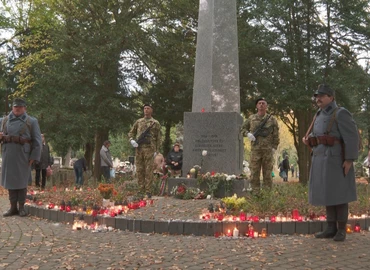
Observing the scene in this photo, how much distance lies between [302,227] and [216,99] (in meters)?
5.07

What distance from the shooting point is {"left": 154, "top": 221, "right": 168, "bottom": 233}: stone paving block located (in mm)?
6812

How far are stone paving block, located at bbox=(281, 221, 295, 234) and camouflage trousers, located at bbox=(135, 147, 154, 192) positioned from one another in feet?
14.6

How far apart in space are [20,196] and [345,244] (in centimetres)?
574

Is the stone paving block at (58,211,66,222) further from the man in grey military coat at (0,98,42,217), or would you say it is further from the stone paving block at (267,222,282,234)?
the stone paving block at (267,222,282,234)

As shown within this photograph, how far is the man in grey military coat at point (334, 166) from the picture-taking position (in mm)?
6125

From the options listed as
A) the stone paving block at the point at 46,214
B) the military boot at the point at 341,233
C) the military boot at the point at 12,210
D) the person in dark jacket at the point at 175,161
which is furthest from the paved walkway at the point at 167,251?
the person in dark jacket at the point at 175,161

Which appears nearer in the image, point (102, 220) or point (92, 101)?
point (102, 220)

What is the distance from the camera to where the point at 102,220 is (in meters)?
7.27

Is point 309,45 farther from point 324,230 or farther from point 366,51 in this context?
point 324,230

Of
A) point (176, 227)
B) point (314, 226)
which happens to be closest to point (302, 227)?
point (314, 226)

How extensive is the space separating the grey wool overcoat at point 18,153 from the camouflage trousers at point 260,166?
419 cm

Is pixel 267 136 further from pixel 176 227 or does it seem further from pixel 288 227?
pixel 176 227

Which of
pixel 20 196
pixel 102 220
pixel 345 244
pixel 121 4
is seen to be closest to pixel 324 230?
pixel 345 244

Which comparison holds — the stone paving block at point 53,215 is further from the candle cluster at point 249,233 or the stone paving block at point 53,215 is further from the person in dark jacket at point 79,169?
the person in dark jacket at point 79,169
